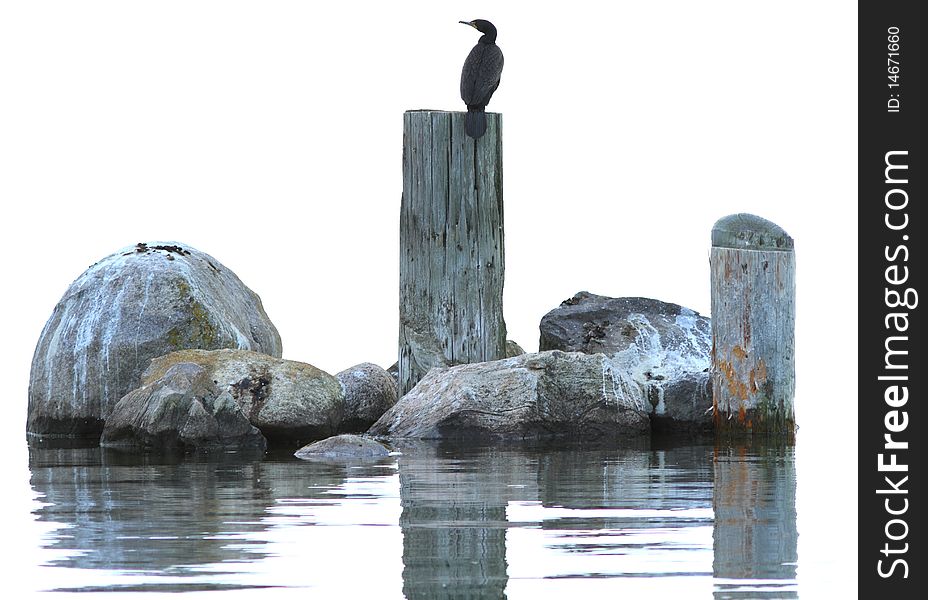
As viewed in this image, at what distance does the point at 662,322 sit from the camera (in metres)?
14.6

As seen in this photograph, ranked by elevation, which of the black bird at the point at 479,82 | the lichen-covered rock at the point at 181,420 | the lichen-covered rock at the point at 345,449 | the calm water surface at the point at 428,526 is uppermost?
the black bird at the point at 479,82

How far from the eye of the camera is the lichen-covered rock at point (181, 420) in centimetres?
1248

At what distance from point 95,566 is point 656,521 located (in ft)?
8.99

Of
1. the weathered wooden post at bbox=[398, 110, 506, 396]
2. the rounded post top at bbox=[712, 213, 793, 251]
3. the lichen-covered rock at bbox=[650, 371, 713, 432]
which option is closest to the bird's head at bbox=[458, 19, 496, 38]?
the weathered wooden post at bbox=[398, 110, 506, 396]

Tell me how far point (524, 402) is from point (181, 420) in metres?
2.65

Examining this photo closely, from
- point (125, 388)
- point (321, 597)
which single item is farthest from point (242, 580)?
point (125, 388)

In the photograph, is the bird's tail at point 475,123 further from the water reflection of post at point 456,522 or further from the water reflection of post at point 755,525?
the water reflection of post at point 755,525

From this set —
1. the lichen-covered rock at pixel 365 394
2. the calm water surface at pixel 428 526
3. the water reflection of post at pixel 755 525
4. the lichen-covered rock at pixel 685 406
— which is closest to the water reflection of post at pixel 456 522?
the calm water surface at pixel 428 526

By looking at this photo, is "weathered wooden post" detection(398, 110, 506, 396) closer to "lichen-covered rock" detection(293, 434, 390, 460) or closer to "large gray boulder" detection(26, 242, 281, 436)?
"large gray boulder" detection(26, 242, 281, 436)

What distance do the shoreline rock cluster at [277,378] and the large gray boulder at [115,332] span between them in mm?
12

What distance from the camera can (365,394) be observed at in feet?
46.1

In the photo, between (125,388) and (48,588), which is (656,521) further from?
(125,388)

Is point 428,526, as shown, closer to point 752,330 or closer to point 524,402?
point 524,402

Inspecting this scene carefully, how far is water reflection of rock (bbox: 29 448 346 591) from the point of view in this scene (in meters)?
7.04
